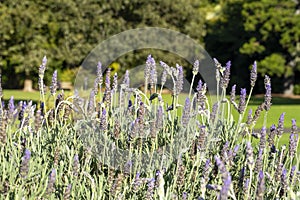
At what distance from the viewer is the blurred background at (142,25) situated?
2617cm

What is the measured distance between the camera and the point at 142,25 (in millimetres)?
28953

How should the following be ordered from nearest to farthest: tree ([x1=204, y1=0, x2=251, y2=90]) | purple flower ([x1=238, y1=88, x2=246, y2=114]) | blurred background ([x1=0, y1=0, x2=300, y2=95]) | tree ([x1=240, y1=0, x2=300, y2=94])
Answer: purple flower ([x1=238, y1=88, x2=246, y2=114])
blurred background ([x1=0, y1=0, x2=300, y2=95])
tree ([x1=240, y1=0, x2=300, y2=94])
tree ([x1=204, y1=0, x2=251, y2=90])

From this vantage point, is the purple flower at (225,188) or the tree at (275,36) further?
the tree at (275,36)

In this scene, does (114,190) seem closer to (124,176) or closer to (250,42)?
(124,176)

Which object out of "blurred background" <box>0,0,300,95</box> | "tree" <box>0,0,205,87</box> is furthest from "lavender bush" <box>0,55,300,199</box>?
"tree" <box>0,0,205,87</box>

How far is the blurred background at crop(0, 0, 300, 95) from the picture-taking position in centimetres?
2617

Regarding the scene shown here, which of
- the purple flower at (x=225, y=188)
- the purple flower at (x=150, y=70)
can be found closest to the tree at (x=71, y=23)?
the purple flower at (x=150, y=70)

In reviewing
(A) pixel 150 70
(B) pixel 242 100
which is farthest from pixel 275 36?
(B) pixel 242 100

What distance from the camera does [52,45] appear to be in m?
28.1

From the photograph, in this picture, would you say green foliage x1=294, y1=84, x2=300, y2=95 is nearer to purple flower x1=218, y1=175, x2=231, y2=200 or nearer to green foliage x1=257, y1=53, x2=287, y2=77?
green foliage x1=257, y1=53, x2=287, y2=77

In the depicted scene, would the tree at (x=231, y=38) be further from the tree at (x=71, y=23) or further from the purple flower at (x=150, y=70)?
the purple flower at (x=150, y=70)

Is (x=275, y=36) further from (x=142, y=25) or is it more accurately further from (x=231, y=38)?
(x=142, y=25)

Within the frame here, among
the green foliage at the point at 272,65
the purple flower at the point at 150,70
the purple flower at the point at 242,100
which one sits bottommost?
the purple flower at the point at 242,100

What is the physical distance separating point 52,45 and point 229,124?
80.1 ft
